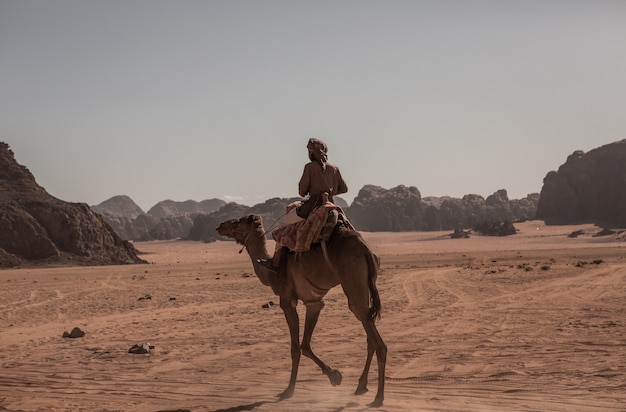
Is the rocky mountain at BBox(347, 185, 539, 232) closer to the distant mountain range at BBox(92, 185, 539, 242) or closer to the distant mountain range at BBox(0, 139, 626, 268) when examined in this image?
the distant mountain range at BBox(92, 185, 539, 242)

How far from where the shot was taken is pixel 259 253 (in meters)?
9.67

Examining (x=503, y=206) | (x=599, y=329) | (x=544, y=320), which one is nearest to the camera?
(x=599, y=329)

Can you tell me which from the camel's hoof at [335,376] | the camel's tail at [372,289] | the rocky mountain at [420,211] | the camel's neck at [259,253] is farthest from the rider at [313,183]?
the rocky mountain at [420,211]

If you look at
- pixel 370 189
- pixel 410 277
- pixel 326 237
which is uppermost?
pixel 370 189

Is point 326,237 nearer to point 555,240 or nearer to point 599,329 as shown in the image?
point 599,329

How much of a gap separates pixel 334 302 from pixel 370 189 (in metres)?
148

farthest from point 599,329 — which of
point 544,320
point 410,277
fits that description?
point 410,277

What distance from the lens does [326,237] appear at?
28.0ft

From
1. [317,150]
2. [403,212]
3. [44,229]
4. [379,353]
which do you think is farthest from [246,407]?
[403,212]

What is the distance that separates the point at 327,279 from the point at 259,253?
1.46m

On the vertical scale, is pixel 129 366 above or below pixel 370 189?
below

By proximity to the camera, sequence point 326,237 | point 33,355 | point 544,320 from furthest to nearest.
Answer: point 544,320 → point 33,355 → point 326,237

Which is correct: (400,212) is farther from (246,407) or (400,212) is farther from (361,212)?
(246,407)

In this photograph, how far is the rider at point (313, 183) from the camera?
910 centimetres
